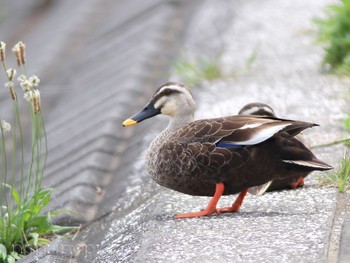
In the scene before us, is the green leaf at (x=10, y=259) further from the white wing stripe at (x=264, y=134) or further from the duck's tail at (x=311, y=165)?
the duck's tail at (x=311, y=165)

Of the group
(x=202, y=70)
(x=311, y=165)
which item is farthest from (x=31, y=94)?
(x=202, y=70)

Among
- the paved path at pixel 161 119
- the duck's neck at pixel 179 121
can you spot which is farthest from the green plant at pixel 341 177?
the duck's neck at pixel 179 121

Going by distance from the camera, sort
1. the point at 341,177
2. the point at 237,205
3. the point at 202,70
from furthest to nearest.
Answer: the point at 202,70 < the point at 341,177 < the point at 237,205

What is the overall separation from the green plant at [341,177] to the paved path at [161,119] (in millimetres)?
56

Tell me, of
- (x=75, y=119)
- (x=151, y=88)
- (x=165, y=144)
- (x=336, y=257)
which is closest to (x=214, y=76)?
(x=151, y=88)

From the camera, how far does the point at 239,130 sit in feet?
14.0

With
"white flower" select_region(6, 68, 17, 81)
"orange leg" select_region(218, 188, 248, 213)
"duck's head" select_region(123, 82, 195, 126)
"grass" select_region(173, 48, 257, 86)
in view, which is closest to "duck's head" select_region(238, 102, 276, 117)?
"duck's head" select_region(123, 82, 195, 126)

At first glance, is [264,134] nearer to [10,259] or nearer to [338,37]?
[10,259]

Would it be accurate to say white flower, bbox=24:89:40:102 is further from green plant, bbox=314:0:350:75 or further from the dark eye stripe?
green plant, bbox=314:0:350:75

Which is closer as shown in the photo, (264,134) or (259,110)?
(264,134)

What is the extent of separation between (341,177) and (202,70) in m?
3.08

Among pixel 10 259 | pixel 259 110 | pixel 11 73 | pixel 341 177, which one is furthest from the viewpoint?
pixel 259 110

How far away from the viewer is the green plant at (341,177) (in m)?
4.42

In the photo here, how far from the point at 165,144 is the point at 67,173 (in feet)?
5.24
